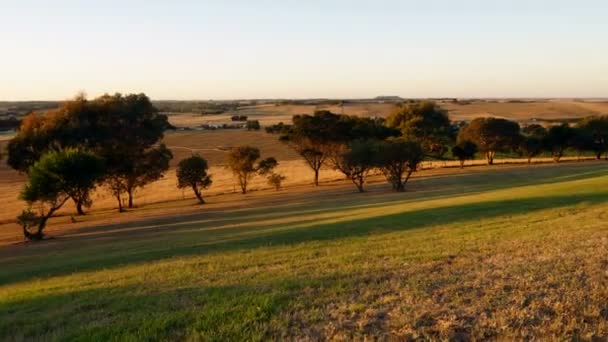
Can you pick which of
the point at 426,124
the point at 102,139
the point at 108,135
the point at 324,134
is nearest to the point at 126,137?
the point at 108,135

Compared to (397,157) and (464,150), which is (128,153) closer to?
(397,157)

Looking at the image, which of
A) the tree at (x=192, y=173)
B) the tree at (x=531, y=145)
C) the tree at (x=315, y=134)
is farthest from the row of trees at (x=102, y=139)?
the tree at (x=531, y=145)

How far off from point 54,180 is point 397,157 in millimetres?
28783

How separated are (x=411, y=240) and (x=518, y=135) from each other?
66.1 m

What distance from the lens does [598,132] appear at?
78875 mm

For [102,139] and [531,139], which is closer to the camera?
[102,139]

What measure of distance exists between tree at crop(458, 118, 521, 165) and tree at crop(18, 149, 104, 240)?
53.5m

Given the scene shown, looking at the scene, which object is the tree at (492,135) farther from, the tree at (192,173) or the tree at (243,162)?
the tree at (192,173)

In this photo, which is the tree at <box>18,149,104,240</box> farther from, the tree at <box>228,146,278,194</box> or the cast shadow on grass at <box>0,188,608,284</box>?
the tree at <box>228,146,278,194</box>

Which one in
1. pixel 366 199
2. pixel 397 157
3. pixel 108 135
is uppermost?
pixel 108 135

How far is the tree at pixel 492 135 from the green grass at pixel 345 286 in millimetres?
56591

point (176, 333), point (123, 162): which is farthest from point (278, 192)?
point (176, 333)

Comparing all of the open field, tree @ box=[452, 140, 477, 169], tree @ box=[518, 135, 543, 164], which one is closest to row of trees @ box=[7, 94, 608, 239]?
the open field

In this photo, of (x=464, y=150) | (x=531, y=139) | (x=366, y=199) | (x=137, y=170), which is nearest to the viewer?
(x=366, y=199)
